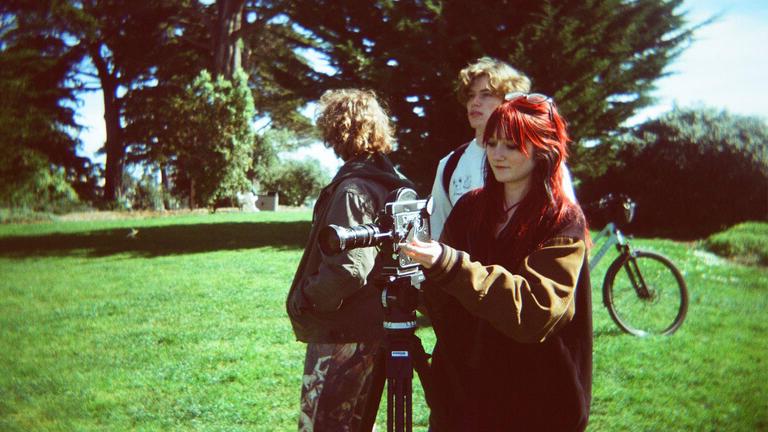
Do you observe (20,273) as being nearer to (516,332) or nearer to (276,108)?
(516,332)

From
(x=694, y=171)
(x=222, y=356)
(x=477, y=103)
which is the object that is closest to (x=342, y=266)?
(x=477, y=103)

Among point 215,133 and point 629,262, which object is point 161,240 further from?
point 629,262

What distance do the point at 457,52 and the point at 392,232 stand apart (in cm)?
1007

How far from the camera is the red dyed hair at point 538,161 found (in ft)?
5.71

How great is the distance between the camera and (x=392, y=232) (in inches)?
69.8

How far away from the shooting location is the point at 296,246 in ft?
41.0

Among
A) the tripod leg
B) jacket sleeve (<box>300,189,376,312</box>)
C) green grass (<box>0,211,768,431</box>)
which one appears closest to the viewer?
the tripod leg

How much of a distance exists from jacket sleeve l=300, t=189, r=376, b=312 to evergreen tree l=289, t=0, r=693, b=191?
832cm

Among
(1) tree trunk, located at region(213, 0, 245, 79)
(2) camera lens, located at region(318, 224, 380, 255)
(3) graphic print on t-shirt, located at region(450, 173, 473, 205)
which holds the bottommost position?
(2) camera lens, located at region(318, 224, 380, 255)

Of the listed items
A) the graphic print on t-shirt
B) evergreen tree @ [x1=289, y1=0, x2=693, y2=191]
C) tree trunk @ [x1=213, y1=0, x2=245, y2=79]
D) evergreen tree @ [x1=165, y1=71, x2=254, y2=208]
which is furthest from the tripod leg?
evergreen tree @ [x1=165, y1=71, x2=254, y2=208]

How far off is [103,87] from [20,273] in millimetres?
22299

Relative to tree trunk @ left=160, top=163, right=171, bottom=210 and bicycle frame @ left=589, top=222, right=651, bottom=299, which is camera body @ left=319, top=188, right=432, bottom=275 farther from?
tree trunk @ left=160, top=163, right=171, bottom=210

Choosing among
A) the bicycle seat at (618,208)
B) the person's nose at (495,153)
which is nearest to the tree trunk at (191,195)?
the bicycle seat at (618,208)

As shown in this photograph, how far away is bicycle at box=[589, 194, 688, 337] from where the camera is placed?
5361 mm
